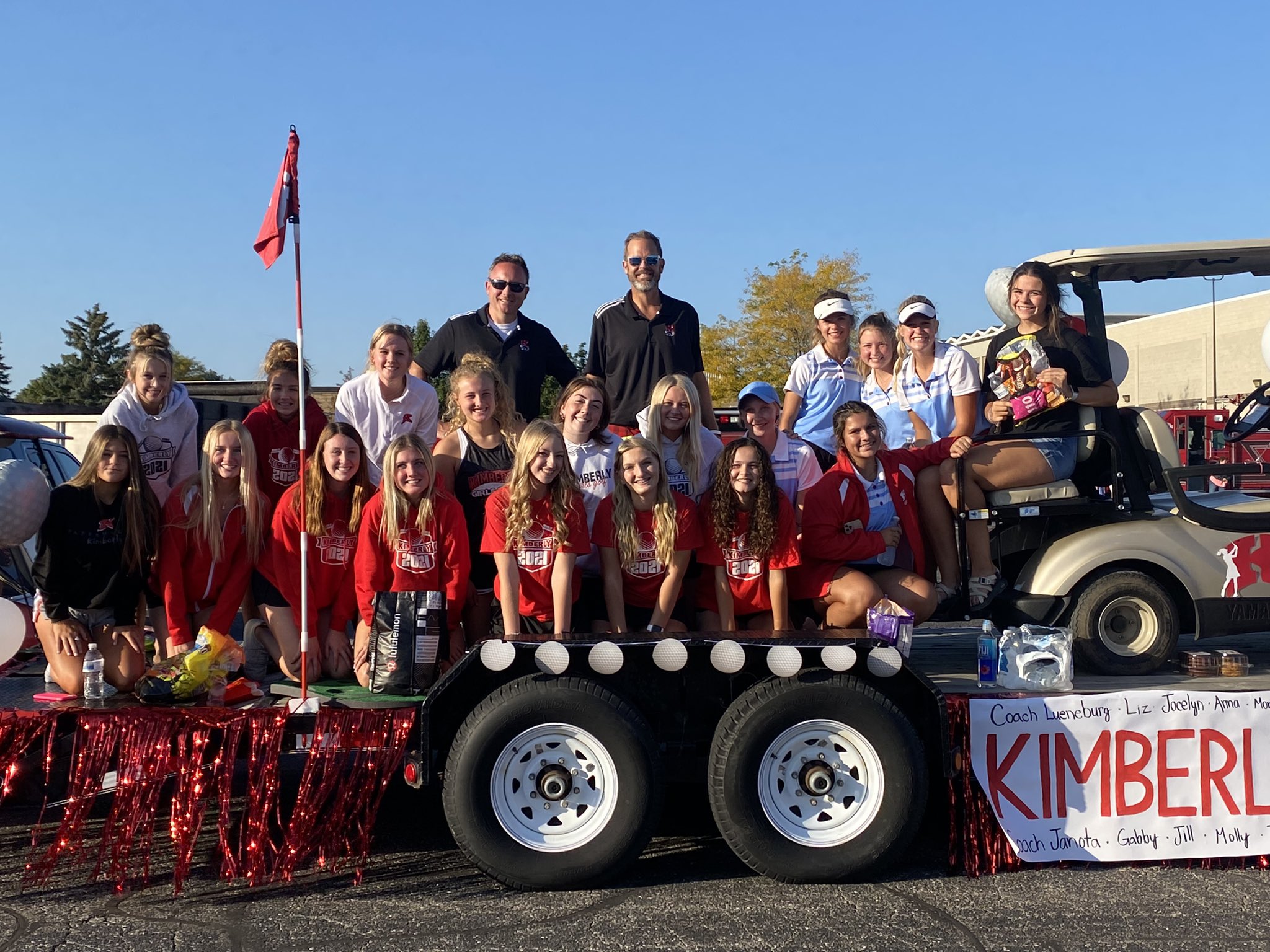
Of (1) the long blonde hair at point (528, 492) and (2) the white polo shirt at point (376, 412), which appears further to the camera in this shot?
(2) the white polo shirt at point (376, 412)

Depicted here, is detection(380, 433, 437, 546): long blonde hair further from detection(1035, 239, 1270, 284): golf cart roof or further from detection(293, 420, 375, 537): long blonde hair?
detection(1035, 239, 1270, 284): golf cart roof

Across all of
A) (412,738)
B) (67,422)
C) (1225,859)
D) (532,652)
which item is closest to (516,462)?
(532,652)

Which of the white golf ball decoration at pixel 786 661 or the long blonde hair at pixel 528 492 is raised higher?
the long blonde hair at pixel 528 492

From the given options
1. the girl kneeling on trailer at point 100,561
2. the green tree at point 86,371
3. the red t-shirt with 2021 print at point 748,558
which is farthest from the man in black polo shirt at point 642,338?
the green tree at point 86,371

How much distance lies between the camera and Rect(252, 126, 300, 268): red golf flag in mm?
4676

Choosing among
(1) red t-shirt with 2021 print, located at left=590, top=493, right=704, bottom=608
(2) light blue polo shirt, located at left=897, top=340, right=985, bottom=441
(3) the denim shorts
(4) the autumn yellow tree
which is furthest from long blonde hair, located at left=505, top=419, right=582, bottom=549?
(4) the autumn yellow tree

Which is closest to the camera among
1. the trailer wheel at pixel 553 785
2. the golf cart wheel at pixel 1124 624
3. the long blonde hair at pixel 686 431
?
the trailer wheel at pixel 553 785

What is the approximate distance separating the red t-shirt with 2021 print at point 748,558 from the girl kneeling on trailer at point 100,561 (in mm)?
2418

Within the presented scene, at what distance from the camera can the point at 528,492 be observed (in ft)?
15.8

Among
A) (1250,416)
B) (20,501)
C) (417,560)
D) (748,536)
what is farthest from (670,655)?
(1250,416)

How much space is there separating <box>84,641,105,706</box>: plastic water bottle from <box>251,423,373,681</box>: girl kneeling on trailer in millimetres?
793

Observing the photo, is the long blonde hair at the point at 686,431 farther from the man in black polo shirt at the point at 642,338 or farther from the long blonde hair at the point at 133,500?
the long blonde hair at the point at 133,500

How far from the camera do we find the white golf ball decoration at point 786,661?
13.8ft

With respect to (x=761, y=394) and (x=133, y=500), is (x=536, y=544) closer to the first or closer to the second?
(x=761, y=394)
